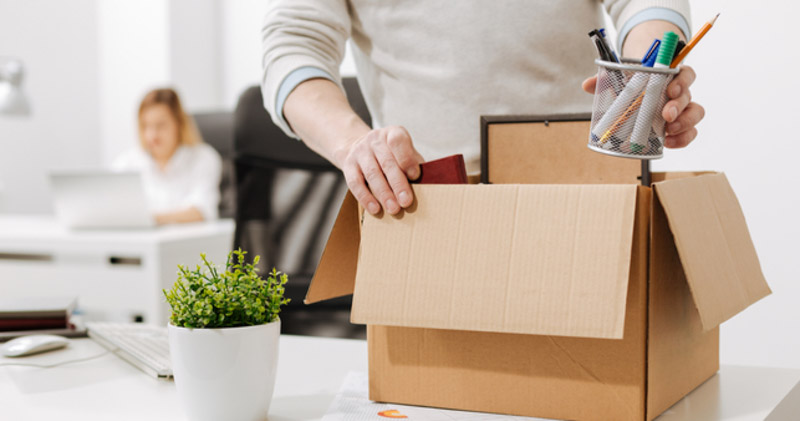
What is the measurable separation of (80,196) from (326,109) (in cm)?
164

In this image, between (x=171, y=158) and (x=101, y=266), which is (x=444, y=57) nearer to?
(x=101, y=266)

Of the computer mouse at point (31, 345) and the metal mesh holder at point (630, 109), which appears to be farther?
the computer mouse at point (31, 345)

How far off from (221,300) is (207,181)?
2584 mm

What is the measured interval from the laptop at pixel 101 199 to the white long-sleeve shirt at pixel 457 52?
1.39 meters

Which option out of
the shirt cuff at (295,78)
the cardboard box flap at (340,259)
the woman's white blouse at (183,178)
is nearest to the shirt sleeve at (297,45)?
the shirt cuff at (295,78)

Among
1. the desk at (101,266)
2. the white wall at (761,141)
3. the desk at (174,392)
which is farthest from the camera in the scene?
the desk at (101,266)

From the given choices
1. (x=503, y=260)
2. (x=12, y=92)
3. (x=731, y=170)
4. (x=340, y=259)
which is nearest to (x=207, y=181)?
(x=12, y=92)

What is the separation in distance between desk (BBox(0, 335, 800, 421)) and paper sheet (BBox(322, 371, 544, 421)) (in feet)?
0.07

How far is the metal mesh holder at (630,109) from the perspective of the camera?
1.95ft

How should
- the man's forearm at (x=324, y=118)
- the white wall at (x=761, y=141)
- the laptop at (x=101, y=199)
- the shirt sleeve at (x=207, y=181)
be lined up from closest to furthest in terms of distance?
the man's forearm at (x=324, y=118) < the white wall at (x=761, y=141) < the laptop at (x=101, y=199) < the shirt sleeve at (x=207, y=181)

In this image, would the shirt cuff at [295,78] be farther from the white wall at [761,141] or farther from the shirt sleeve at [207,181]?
the shirt sleeve at [207,181]

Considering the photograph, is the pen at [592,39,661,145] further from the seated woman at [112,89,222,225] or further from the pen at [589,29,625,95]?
the seated woman at [112,89,222,225]

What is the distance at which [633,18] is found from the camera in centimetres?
89

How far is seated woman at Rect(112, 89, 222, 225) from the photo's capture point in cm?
317
